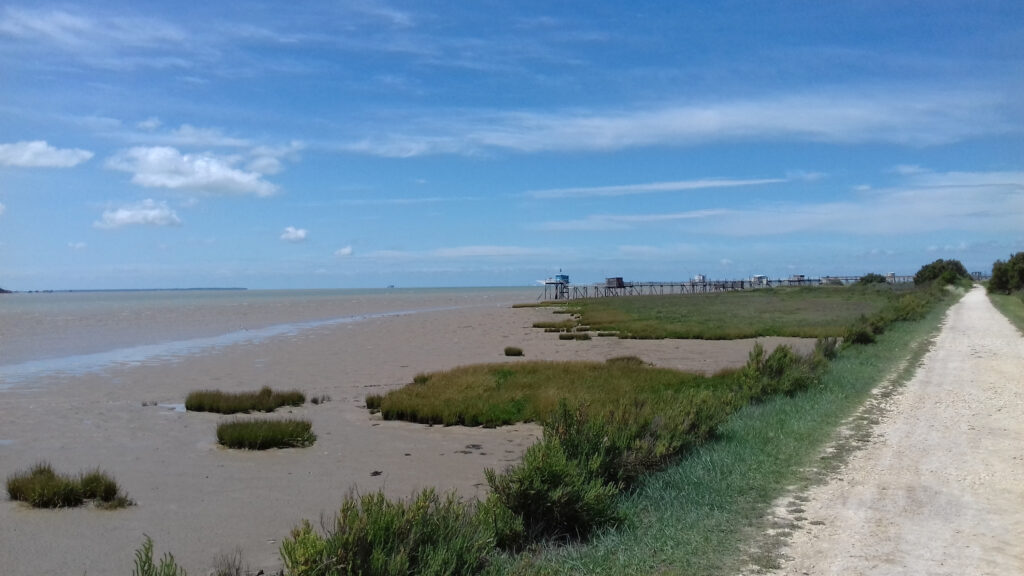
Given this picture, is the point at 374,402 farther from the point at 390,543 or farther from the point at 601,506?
the point at 390,543

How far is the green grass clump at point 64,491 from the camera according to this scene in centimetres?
895

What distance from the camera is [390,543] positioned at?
5094 mm

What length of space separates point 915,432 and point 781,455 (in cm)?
272

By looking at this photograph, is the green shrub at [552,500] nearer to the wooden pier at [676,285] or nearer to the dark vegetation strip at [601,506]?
the dark vegetation strip at [601,506]

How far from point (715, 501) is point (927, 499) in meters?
2.09

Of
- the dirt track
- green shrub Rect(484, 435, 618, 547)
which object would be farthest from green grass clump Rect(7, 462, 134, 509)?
the dirt track

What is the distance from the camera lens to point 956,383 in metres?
15.0

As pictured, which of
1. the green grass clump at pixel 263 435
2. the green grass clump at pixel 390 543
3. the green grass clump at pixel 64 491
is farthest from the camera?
the green grass clump at pixel 263 435

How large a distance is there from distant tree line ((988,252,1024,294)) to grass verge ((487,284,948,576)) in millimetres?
69468

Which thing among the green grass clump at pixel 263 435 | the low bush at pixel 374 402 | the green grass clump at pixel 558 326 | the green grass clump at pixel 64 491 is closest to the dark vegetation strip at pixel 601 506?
the green grass clump at pixel 64 491

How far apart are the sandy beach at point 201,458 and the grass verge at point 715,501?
2903 millimetres

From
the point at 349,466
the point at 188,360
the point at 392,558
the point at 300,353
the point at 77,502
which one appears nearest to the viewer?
the point at 392,558

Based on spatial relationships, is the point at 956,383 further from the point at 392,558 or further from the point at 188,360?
the point at 188,360

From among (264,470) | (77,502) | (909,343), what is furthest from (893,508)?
(909,343)
